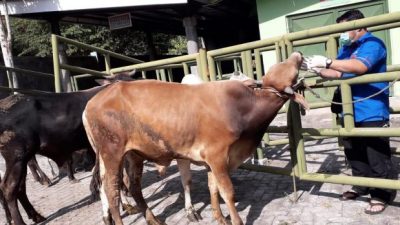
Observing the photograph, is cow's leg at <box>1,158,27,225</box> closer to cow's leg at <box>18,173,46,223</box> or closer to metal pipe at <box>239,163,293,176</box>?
cow's leg at <box>18,173,46,223</box>

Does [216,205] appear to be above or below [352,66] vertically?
below

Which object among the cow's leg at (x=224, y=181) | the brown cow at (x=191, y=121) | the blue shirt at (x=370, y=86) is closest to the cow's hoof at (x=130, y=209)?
the brown cow at (x=191, y=121)

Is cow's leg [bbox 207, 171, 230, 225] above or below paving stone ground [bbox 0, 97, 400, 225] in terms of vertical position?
above

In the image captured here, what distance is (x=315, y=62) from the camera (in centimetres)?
337

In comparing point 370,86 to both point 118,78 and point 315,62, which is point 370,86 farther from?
point 118,78

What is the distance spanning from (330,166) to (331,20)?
5047 mm

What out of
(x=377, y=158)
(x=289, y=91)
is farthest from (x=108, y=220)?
(x=377, y=158)

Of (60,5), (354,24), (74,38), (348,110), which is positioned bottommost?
(348,110)

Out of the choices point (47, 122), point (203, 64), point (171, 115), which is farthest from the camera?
point (47, 122)

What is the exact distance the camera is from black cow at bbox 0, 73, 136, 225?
4.27 m

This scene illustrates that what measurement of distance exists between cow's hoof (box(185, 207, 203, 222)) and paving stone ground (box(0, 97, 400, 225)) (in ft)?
0.20

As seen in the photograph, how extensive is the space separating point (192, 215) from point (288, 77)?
5.48 ft

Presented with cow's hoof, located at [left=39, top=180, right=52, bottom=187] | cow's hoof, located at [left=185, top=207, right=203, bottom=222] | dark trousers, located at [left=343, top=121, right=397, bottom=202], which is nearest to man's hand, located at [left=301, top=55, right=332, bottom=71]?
dark trousers, located at [left=343, top=121, right=397, bottom=202]

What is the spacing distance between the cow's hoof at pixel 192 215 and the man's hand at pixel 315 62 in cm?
176
